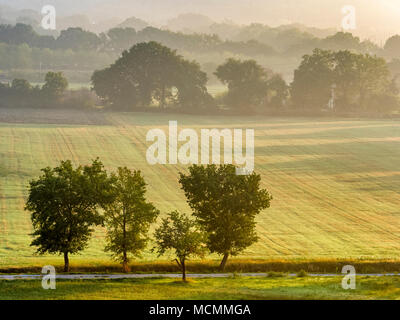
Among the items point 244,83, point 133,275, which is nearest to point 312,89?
point 244,83

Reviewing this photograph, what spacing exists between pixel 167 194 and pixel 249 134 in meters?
45.8

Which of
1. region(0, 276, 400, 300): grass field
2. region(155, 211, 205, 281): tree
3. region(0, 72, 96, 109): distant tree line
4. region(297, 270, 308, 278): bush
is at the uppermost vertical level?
region(0, 72, 96, 109): distant tree line

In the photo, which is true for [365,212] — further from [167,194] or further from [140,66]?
[140,66]

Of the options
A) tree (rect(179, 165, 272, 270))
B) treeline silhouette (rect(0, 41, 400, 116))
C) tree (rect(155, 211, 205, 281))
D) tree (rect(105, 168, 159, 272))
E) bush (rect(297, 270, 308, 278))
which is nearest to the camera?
tree (rect(155, 211, 205, 281))

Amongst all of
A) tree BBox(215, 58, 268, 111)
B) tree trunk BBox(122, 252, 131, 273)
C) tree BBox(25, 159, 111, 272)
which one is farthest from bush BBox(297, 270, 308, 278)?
tree BBox(215, 58, 268, 111)

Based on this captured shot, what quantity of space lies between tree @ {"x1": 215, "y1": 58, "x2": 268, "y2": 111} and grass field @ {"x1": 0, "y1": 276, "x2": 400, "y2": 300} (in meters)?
109

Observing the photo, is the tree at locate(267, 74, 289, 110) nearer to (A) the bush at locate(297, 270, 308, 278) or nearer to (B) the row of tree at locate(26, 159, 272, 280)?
(B) the row of tree at locate(26, 159, 272, 280)

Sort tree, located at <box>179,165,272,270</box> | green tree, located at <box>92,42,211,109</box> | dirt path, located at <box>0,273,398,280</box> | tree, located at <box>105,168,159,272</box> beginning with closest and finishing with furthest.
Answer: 1. dirt path, located at <box>0,273,398,280</box>
2. tree, located at <box>105,168,159,272</box>
3. tree, located at <box>179,165,272,270</box>
4. green tree, located at <box>92,42,211,109</box>

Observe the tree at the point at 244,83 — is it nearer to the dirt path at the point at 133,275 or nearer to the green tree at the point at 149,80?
the green tree at the point at 149,80

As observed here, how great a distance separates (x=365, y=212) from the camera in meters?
80.1

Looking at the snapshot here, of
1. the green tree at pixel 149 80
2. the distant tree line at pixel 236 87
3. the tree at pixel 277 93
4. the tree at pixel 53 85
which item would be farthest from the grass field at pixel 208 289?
the tree at pixel 277 93

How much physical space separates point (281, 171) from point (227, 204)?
45537 millimetres

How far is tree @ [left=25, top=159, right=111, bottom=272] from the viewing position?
54094 millimetres
